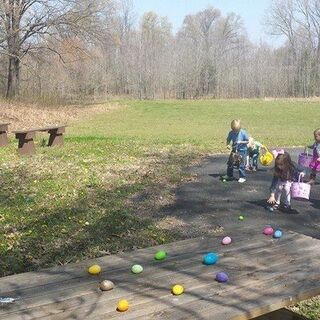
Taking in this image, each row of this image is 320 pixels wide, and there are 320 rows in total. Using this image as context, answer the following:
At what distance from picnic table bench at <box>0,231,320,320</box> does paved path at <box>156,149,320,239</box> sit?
2484 mm

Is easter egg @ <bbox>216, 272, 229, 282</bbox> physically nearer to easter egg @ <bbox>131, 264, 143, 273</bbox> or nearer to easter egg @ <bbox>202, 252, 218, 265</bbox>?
easter egg @ <bbox>202, 252, 218, 265</bbox>

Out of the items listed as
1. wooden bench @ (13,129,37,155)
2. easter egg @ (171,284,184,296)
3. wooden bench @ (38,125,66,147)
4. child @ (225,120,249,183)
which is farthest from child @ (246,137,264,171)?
easter egg @ (171,284,184,296)

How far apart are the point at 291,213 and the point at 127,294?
4523 mm

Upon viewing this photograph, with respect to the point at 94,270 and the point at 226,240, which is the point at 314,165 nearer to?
the point at 226,240

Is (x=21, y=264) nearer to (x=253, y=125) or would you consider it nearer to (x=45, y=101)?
(x=253, y=125)

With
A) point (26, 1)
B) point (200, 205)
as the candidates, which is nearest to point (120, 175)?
point (200, 205)

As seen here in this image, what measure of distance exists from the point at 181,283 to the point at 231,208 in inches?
167

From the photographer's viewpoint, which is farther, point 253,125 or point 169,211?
point 253,125

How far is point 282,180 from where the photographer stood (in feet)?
22.1

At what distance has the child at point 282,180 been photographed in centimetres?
663

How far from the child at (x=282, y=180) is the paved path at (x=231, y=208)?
170 mm

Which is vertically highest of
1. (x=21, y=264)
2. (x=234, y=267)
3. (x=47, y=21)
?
(x=47, y=21)

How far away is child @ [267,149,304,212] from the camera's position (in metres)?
6.63

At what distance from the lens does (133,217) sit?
6.30 meters
